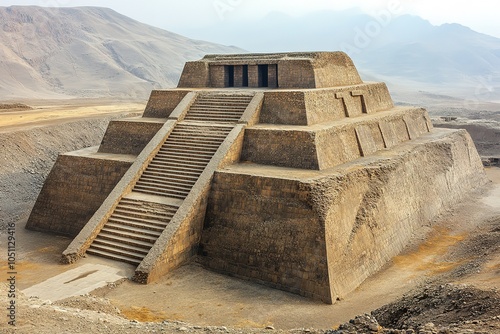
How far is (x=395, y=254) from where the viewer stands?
43.2 ft

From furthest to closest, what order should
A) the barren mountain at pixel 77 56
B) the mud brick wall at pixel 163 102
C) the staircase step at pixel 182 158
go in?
the barren mountain at pixel 77 56, the mud brick wall at pixel 163 102, the staircase step at pixel 182 158

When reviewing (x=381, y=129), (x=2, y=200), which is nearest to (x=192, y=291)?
(x=381, y=129)

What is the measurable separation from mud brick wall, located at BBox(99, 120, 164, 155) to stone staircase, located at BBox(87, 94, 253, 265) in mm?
924

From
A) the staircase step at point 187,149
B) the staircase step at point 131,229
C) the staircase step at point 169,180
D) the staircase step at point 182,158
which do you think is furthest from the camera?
the staircase step at point 187,149

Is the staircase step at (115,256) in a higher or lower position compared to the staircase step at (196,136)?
lower

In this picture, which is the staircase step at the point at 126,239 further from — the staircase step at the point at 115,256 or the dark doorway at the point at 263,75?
the dark doorway at the point at 263,75

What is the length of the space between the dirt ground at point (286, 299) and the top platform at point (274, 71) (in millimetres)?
5818

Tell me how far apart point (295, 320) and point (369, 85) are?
11.2 m

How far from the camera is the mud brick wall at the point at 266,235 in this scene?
10750mm

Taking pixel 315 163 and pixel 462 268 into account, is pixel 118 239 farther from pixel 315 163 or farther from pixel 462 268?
pixel 462 268

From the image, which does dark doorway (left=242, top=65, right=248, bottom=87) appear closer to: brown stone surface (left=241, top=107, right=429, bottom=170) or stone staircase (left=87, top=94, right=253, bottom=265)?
stone staircase (left=87, top=94, right=253, bottom=265)

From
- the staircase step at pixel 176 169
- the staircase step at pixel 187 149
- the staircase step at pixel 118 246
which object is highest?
the staircase step at pixel 187 149

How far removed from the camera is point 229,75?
18.4 metres

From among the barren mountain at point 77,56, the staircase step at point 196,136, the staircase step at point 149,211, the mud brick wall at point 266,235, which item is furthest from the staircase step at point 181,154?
the barren mountain at point 77,56
